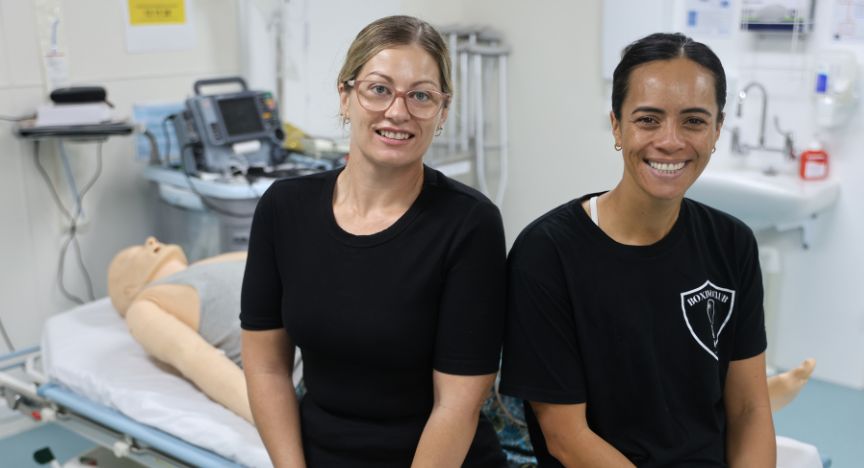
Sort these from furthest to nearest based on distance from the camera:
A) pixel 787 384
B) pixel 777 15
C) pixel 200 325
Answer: pixel 777 15
pixel 200 325
pixel 787 384

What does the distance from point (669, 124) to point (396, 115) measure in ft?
1.38

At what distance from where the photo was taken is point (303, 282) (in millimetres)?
1461

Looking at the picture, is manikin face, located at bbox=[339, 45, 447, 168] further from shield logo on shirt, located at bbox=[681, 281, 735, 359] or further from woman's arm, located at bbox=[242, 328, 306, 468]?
shield logo on shirt, located at bbox=[681, 281, 735, 359]

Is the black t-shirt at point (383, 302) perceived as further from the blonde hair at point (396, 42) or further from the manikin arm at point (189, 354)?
the manikin arm at point (189, 354)

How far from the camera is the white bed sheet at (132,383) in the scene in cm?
203

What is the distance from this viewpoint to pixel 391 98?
1.40 metres

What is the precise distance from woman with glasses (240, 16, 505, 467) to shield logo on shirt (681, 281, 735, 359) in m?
0.30

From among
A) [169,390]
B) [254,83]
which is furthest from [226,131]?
[169,390]

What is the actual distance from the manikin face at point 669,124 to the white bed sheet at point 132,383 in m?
1.05

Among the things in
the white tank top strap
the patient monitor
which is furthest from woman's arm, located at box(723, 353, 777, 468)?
the patient monitor

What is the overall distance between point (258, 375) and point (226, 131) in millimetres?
1848

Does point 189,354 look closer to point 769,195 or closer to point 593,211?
point 593,211

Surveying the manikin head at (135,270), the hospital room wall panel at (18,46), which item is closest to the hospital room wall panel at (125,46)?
the hospital room wall panel at (18,46)

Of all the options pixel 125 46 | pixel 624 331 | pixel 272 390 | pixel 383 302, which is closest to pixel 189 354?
pixel 272 390
